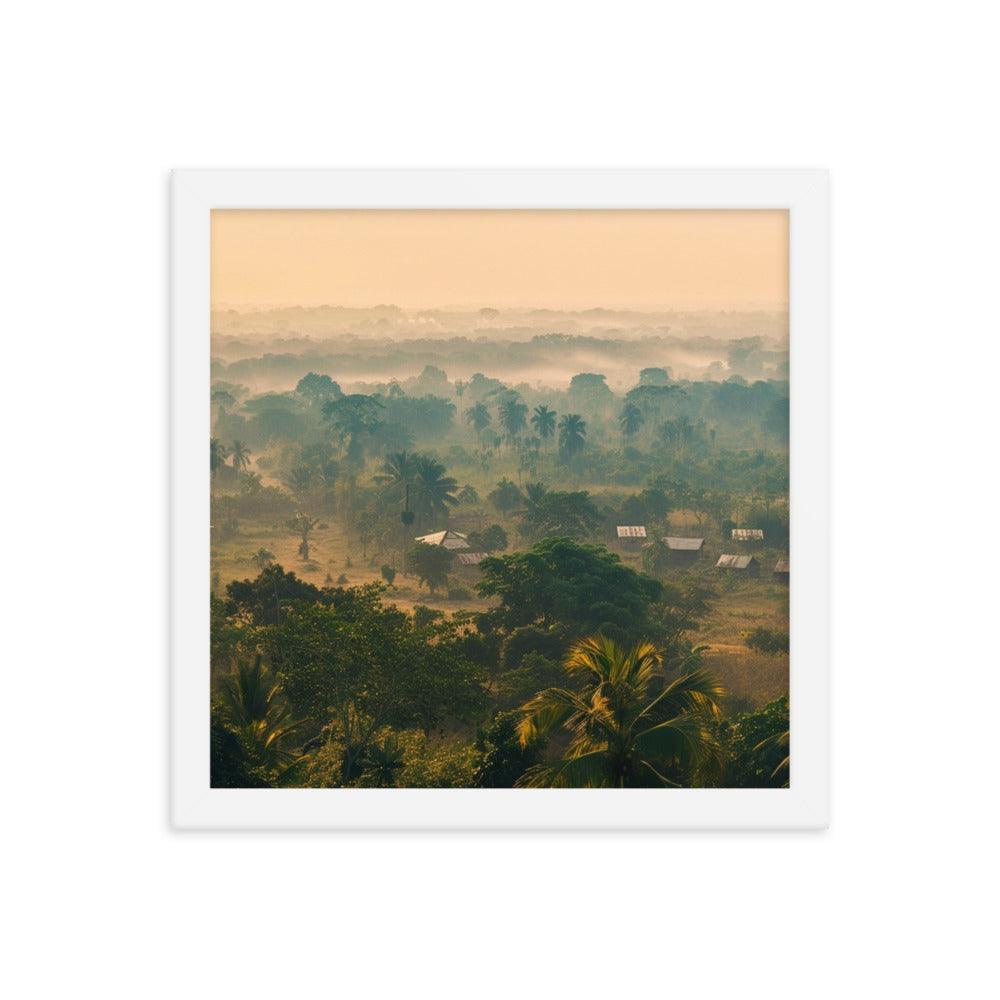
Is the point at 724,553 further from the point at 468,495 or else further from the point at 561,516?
the point at 468,495

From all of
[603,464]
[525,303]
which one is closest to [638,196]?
[525,303]

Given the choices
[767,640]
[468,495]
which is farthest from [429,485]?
[767,640]

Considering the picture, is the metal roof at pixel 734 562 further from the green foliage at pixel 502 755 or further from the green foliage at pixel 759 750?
the green foliage at pixel 502 755

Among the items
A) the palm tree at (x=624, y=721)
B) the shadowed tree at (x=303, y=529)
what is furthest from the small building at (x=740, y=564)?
the shadowed tree at (x=303, y=529)

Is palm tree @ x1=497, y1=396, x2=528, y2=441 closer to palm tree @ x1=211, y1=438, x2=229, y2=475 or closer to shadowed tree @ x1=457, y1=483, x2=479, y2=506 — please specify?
shadowed tree @ x1=457, y1=483, x2=479, y2=506

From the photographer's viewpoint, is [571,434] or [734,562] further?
[571,434]
